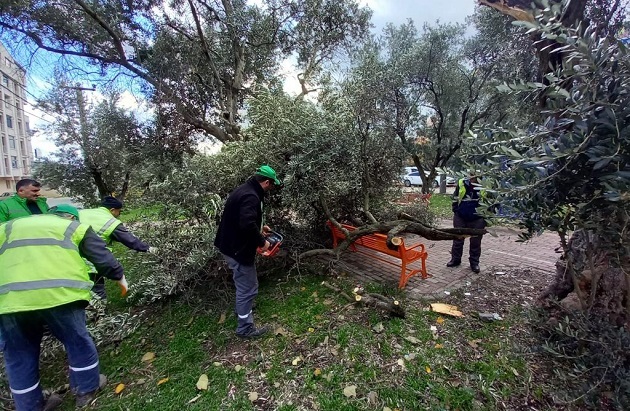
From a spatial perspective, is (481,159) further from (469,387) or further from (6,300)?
(6,300)

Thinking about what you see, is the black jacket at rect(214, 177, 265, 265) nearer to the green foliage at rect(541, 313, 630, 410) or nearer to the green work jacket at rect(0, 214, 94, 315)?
the green work jacket at rect(0, 214, 94, 315)

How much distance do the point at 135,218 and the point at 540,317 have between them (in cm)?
546

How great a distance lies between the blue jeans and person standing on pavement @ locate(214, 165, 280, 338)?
141cm

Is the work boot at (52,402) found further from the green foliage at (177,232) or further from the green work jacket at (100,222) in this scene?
the green work jacket at (100,222)

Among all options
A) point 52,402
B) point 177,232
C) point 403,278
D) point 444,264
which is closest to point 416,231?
point 403,278

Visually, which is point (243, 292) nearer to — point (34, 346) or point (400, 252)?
point (34, 346)

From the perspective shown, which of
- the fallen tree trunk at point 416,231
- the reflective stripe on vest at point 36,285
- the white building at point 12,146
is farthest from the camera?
the white building at point 12,146

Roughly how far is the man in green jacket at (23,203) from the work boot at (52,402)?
320cm

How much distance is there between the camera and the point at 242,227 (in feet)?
10.9

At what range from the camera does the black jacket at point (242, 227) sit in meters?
3.34

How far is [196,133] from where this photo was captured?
10.7m

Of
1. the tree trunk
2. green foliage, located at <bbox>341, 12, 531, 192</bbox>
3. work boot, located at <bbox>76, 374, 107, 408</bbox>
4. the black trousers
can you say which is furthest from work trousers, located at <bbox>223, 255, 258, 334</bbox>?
green foliage, located at <bbox>341, 12, 531, 192</bbox>

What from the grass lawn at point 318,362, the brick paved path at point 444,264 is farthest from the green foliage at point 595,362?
the brick paved path at point 444,264

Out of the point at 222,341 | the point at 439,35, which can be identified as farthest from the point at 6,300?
the point at 439,35
